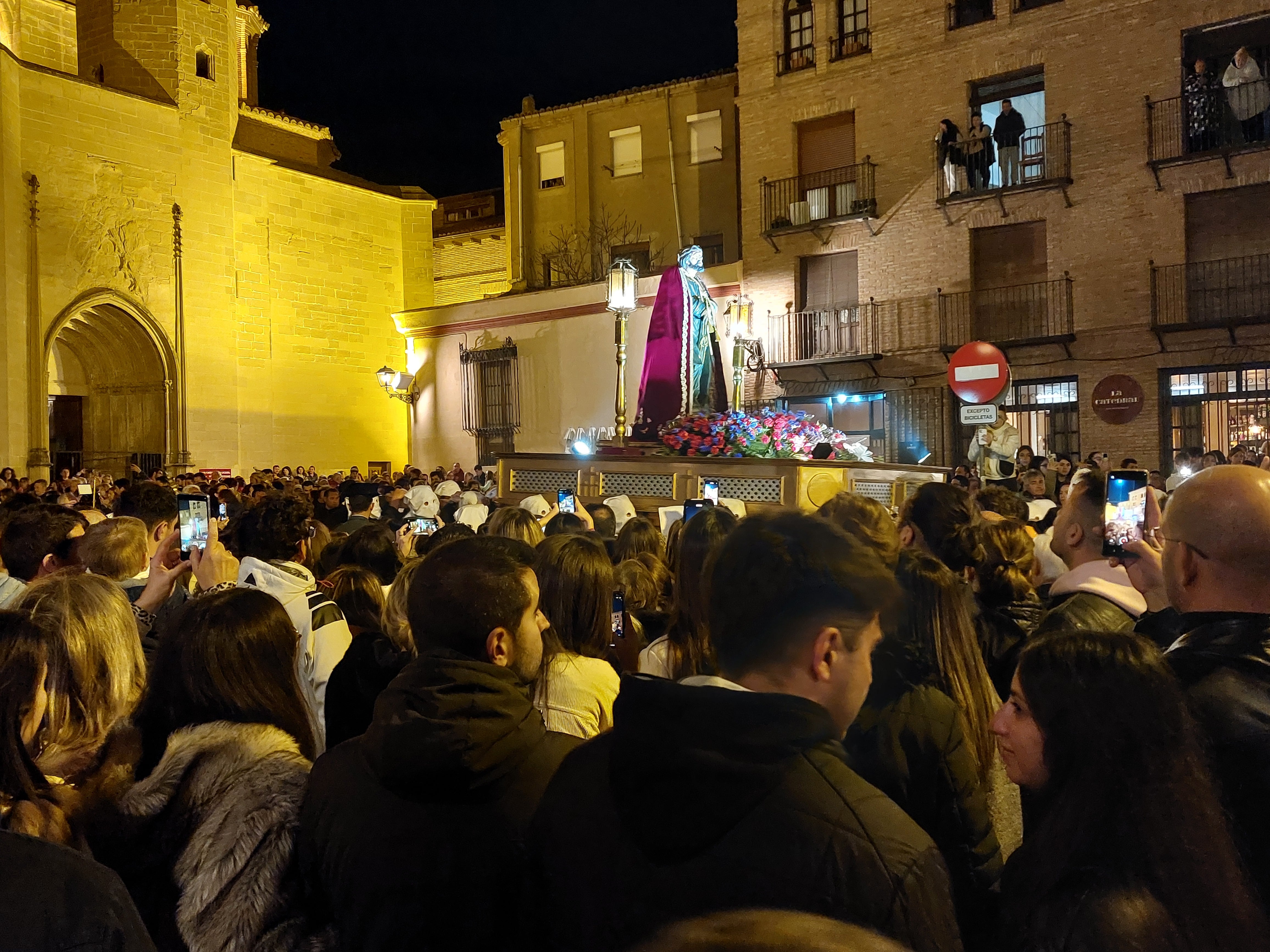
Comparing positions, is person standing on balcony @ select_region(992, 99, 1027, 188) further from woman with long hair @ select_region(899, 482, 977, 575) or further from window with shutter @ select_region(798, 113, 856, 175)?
woman with long hair @ select_region(899, 482, 977, 575)

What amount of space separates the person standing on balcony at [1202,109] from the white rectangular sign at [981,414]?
1135cm

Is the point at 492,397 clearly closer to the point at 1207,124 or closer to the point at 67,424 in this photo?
the point at 67,424

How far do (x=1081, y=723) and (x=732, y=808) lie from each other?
649 millimetres

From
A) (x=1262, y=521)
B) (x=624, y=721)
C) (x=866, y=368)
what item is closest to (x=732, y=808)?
(x=624, y=721)

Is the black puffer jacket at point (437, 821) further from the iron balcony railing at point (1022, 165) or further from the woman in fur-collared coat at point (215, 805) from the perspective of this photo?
the iron balcony railing at point (1022, 165)

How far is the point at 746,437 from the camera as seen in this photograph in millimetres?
11102

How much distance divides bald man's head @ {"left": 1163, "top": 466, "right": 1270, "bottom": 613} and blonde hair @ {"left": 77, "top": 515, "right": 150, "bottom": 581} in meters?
3.69

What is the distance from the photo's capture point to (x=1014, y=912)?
1.58 meters

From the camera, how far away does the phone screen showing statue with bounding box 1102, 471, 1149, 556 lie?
308cm

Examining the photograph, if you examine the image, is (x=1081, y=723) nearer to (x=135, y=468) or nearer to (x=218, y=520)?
(x=218, y=520)

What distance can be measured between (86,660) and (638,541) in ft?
9.31

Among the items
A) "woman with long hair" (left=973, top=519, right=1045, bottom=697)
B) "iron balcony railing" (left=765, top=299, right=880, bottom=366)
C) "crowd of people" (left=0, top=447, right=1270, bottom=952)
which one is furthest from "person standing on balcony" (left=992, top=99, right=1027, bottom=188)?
"crowd of people" (left=0, top=447, right=1270, bottom=952)

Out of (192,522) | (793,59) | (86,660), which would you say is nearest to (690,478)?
(192,522)

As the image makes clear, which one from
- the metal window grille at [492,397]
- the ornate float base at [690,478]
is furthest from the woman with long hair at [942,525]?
the metal window grille at [492,397]
